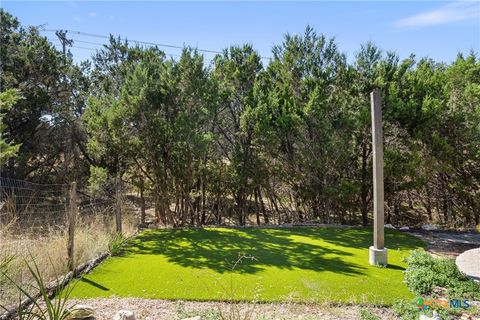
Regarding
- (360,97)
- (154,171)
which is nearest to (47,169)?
(154,171)

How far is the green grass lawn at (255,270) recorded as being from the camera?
12.9 ft

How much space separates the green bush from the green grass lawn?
180 mm

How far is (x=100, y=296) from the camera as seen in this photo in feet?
12.7

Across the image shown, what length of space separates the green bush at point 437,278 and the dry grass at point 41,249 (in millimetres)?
4180

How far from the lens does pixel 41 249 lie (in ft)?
15.2

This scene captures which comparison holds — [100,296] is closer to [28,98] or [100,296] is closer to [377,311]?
[377,311]

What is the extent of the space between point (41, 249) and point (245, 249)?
3301 millimetres

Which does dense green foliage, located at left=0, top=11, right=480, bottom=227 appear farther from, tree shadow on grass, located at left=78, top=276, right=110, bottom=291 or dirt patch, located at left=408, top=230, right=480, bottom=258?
tree shadow on grass, located at left=78, top=276, right=110, bottom=291

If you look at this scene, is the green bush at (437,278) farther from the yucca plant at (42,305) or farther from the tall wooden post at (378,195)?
the yucca plant at (42,305)

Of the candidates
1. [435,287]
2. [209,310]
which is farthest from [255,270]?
[435,287]

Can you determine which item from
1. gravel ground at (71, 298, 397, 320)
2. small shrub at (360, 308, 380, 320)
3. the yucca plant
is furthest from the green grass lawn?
the yucca plant

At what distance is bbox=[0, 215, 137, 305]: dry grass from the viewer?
11.9 feet

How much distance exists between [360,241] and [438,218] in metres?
5.28

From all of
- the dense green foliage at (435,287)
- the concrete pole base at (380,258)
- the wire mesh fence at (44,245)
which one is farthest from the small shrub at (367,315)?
the wire mesh fence at (44,245)
